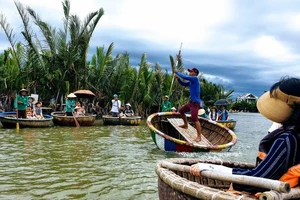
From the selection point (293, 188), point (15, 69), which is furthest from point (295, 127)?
point (15, 69)

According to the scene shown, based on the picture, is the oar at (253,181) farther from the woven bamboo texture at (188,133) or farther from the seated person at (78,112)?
the seated person at (78,112)

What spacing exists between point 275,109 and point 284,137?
0.22 meters

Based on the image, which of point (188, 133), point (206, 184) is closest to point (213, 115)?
point (188, 133)

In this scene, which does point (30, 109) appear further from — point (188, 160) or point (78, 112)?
point (188, 160)

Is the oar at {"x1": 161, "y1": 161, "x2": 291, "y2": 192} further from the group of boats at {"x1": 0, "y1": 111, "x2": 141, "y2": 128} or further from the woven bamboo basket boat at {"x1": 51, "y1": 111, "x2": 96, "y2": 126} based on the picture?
the woven bamboo basket boat at {"x1": 51, "y1": 111, "x2": 96, "y2": 126}

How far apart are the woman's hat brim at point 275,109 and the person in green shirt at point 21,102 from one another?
38.2 feet

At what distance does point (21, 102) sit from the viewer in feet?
41.9

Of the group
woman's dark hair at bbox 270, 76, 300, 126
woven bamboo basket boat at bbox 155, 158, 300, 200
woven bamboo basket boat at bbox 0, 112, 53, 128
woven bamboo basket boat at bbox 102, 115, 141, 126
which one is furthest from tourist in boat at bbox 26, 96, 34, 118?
woman's dark hair at bbox 270, 76, 300, 126

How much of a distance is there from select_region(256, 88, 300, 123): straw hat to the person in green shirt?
1166 cm

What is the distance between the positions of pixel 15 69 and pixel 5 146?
10.5 m

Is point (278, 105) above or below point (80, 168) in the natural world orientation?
above

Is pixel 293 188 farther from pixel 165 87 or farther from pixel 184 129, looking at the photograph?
pixel 165 87

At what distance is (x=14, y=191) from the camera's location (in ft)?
15.2

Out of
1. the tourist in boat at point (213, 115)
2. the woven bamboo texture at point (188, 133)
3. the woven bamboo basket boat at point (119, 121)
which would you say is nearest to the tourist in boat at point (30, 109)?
the woven bamboo basket boat at point (119, 121)
